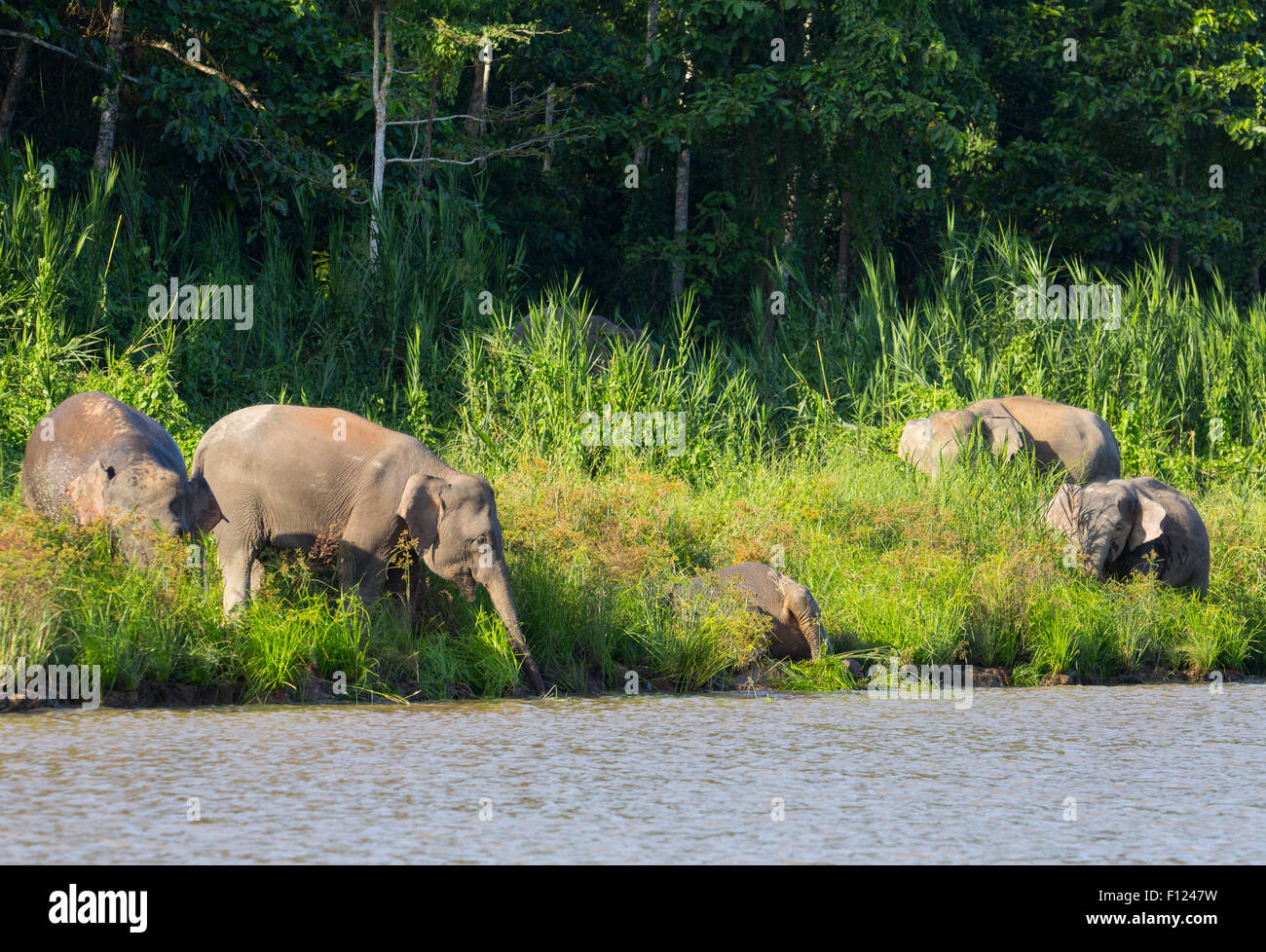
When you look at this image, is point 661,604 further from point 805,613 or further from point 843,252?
point 843,252

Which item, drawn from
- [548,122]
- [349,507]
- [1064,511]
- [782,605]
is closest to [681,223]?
[548,122]

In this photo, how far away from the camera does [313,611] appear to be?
26.5 feet

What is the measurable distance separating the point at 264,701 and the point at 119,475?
4.75 ft

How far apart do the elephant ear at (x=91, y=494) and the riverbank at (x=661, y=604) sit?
152mm

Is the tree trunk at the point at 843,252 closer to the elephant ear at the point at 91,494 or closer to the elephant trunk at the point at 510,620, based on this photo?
the elephant trunk at the point at 510,620

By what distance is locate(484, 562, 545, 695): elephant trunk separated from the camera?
837 cm

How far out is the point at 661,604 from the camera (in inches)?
357

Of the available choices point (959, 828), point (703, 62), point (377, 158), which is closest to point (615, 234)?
point (703, 62)

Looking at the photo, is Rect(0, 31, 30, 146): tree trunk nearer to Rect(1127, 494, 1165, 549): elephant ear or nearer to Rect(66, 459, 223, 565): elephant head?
Rect(66, 459, 223, 565): elephant head

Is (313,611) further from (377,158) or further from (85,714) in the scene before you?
(377,158)

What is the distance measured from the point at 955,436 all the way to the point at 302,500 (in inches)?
226

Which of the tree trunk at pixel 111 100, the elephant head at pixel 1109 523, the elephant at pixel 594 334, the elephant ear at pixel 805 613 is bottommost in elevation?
the elephant ear at pixel 805 613

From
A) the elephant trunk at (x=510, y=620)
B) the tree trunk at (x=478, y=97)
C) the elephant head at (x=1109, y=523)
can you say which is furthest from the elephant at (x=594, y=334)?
the elephant trunk at (x=510, y=620)

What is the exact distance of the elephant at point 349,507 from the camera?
27.7ft
